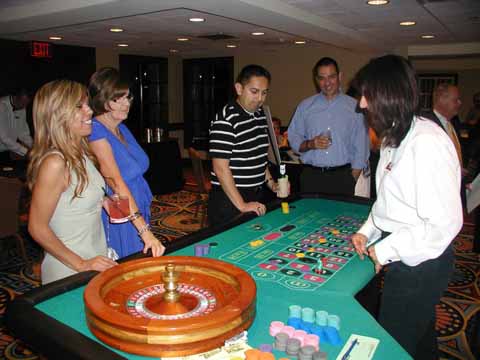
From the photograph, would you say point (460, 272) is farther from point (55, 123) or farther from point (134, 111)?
point (134, 111)

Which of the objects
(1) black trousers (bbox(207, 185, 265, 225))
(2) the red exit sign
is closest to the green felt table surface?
(1) black trousers (bbox(207, 185, 265, 225))

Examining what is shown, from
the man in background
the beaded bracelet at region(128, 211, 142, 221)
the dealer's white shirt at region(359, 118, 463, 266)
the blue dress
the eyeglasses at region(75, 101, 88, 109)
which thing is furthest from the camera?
the man in background

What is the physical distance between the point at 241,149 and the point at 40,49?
5.74 metres

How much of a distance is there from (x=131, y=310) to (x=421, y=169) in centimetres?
97

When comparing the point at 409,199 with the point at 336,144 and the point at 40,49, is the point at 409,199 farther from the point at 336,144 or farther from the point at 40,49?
the point at 40,49

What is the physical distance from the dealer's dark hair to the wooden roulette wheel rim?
70cm

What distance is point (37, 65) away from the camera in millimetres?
7180

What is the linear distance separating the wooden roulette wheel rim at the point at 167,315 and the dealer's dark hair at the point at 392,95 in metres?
0.70

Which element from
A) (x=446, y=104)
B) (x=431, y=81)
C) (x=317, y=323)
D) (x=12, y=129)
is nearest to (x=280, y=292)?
(x=317, y=323)

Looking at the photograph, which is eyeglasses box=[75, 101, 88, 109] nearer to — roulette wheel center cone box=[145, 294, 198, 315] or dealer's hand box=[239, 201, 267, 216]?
roulette wheel center cone box=[145, 294, 198, 315]

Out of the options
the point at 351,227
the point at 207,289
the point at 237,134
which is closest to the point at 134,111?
the point at 237,134

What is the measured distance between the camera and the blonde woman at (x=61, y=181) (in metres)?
1.60

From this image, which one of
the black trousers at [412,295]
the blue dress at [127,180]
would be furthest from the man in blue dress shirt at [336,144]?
the black trousers at [412,295]

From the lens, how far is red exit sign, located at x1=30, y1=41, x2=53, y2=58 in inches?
273
